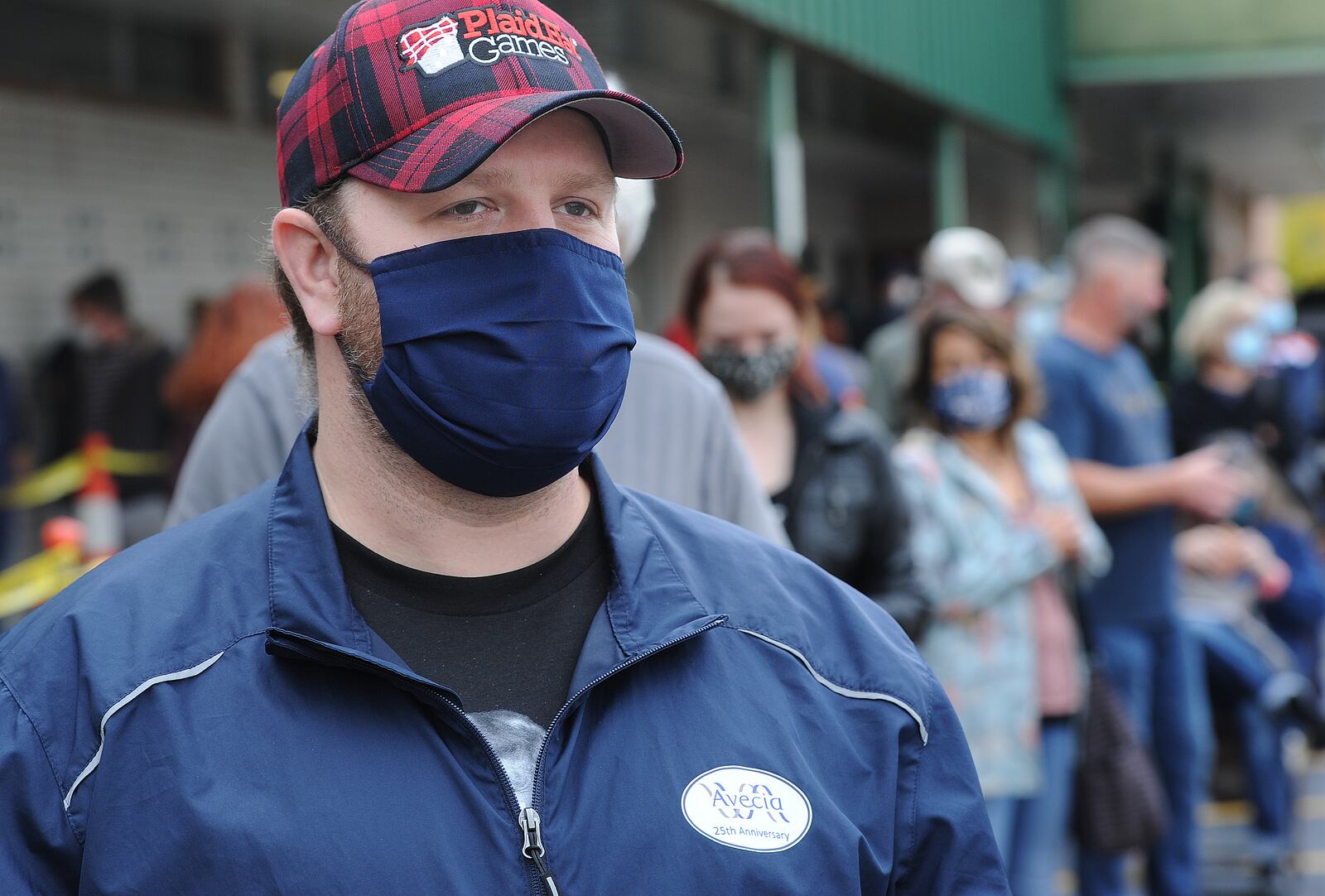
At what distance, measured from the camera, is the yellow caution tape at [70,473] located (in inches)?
333

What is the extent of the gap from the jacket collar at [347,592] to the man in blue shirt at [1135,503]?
13.0 feet

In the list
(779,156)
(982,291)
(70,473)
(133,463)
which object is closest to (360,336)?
(982,291)

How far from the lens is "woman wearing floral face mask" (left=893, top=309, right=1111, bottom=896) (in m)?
4.38

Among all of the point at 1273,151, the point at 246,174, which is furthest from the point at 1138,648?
the point at 1273,151

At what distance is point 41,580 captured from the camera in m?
4.24

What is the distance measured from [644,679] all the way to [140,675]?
0.51 meters

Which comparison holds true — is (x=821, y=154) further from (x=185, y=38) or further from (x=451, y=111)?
(x=451, y=111)

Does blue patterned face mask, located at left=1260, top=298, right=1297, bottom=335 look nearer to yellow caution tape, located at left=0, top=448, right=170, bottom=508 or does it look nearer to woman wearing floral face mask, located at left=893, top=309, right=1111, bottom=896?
woman wearing floral face mask, located at left=893, top=309, right=1111, bottom=896

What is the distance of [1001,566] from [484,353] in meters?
3.01

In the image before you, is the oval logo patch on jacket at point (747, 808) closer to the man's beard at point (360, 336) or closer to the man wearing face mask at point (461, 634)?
the man wearing face mask at point (461, 634)

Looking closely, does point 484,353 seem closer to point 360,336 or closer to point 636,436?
point 360,336

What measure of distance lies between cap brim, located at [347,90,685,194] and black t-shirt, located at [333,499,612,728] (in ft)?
1.30

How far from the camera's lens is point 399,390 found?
1674mm

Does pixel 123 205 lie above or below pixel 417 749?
below
